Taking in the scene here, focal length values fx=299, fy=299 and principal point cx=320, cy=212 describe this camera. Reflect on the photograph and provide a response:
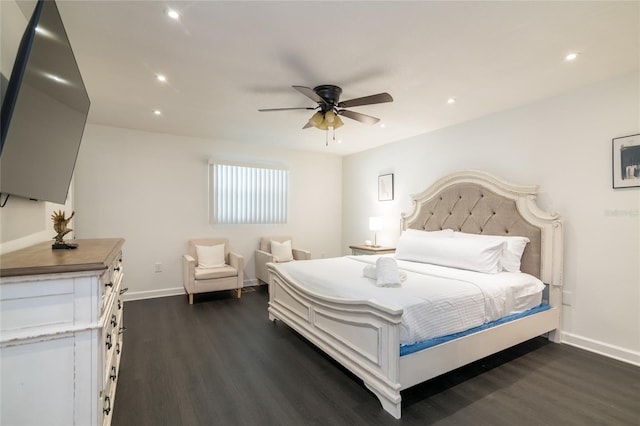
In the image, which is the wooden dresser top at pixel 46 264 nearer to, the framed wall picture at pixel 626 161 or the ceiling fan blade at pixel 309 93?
the ceiling fan blade at pixel 309 93

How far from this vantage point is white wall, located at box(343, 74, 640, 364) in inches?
104

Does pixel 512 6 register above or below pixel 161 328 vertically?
above

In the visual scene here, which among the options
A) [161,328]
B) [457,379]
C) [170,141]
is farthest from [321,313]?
[170,141]

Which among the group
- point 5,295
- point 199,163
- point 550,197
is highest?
point 199,163

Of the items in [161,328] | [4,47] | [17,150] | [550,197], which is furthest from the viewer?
[161,328]

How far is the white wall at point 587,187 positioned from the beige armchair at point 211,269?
3716 mm

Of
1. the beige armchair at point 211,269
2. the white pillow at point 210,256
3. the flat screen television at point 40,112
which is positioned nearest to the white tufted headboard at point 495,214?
the beige armchair at point 211,269

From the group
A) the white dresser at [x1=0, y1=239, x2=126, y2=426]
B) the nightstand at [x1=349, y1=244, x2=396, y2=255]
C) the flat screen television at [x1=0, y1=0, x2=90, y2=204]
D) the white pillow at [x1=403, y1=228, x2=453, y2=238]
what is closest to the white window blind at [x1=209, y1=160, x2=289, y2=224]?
the nightstand at [x1=349, y1=244, x2=396, y2=255]

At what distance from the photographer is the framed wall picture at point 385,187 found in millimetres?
5105

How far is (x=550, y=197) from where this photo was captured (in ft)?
10.3

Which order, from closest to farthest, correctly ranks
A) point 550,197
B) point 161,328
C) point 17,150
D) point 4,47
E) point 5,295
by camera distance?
point 5,295, point 17,150, point 4,47, point 550,197, point 161,328

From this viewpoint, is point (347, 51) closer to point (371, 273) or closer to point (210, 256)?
point (371, 273)

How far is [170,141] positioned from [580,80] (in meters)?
5.11

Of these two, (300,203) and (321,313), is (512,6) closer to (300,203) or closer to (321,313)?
(321,313)
